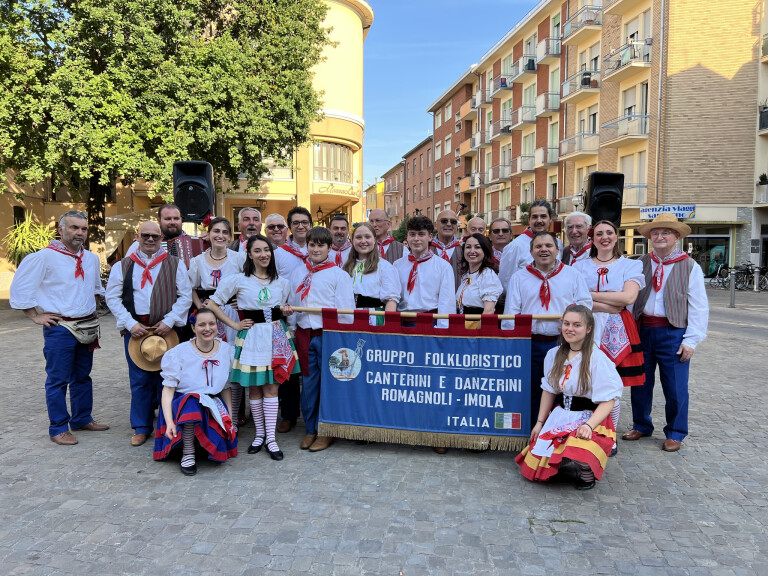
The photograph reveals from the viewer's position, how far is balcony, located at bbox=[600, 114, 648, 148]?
25156 millimetres

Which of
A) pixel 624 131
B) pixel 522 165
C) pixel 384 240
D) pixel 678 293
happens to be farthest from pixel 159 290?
pixel 522 165

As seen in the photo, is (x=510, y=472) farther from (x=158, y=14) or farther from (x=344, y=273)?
(x=158, y=14)

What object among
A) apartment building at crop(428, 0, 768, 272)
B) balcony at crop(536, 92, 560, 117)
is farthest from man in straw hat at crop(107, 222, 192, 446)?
balcony at crop(536, 92, 560, 117)

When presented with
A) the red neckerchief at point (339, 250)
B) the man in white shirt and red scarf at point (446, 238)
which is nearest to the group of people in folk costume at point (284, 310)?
the red neckerchief at point (339, 250)

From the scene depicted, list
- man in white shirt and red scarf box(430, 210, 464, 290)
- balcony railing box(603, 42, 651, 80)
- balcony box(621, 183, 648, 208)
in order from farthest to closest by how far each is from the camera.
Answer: balcony box(621, 183, 648, 208) < balcony railing box(603, 42, 651, 80) < man in white shirt and red scarf box(430, 210, 464, 290)

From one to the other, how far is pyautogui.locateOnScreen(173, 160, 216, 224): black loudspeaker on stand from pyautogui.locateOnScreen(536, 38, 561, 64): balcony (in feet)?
97.1

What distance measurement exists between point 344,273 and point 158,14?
46.9 feet

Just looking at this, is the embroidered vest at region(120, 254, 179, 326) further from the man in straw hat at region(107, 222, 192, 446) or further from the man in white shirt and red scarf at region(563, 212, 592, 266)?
the man in white shirt and red scarf at region(563, 212, 592, 266)

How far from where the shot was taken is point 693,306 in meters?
4.93

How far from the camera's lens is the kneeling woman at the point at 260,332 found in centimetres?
483

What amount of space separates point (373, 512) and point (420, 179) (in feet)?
191

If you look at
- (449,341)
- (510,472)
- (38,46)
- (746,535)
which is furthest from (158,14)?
(746,535)

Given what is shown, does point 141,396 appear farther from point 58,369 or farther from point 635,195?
point 635,195

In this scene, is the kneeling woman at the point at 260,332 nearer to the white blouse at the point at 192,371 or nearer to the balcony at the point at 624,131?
Result: the white blouse at the point at 192,371
